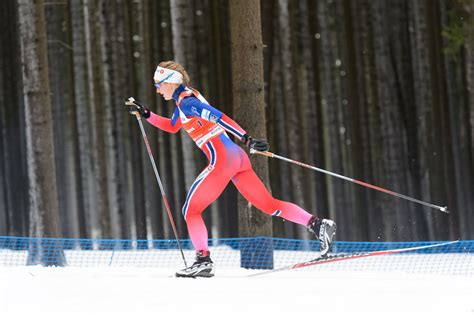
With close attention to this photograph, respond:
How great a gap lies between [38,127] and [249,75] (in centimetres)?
343

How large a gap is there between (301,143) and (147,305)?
1055cm

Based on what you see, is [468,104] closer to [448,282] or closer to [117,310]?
[448,282]

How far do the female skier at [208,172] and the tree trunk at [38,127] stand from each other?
4.11m

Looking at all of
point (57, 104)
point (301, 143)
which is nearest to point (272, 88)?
point (301, 143)

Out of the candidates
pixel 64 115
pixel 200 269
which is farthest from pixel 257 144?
pixel 64 115

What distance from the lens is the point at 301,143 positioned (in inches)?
656

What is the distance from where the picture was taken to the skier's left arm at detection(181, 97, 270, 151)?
25.0ft

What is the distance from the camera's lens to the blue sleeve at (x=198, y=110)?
768cm

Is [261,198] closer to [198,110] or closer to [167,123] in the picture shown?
[198,110]

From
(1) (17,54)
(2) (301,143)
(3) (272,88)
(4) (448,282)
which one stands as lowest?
(4) (448,282)

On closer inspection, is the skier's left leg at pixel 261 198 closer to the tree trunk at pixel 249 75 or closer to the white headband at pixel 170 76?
the white headband at pixel 170 76

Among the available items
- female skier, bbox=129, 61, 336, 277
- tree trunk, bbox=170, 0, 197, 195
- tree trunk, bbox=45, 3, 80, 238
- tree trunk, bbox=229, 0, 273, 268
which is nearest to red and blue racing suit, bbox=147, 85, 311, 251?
female skier, bbox=129, 61, 336, 277

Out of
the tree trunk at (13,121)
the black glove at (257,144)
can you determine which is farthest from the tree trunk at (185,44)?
the black glove at (257,144)

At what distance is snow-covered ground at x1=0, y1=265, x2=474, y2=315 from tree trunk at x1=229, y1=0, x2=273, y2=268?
221cm
